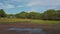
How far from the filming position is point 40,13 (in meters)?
6.17

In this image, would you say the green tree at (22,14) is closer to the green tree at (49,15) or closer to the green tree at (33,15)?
the green tree at (33,15)

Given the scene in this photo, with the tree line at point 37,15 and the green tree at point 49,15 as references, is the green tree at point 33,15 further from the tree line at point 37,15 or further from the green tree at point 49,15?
the green tree at point 49,15

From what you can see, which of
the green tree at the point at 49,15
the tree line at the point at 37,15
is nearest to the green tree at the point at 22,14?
the tree line at the point at 37,15

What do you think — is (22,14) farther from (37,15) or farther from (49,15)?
(49,15)

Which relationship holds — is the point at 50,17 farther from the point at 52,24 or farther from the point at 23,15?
the point at 23,15

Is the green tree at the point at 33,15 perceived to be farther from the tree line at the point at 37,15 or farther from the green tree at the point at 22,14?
the green tree at the point at 22,14

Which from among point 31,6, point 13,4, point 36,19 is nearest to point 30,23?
point 36,19

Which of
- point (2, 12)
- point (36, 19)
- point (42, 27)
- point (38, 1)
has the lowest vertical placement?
point (42, 27)

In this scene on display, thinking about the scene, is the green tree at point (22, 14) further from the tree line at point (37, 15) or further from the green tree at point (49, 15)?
the green tree at point (49, 15)

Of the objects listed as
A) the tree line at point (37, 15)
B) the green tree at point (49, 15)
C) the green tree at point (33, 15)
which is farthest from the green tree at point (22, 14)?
the green tree at point (49, 15)

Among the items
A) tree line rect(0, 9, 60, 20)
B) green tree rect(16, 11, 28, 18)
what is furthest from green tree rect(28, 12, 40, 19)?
green tree rect(16, 11, 28, 18)

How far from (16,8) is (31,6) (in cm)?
73

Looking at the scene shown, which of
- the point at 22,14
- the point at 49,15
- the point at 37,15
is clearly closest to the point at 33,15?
the point at 37,15

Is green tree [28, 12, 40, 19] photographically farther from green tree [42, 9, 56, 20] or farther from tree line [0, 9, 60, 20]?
green tree [42, 9, 56, 20]
